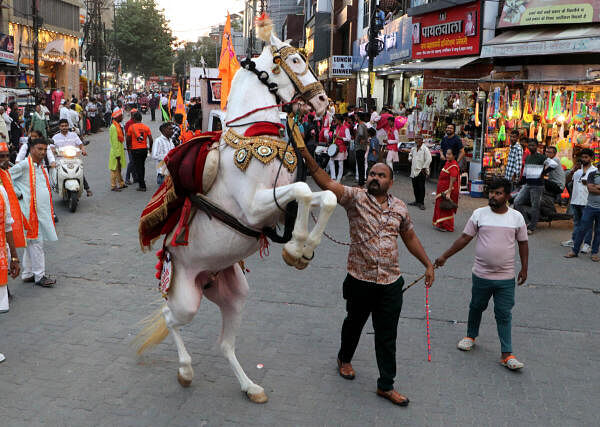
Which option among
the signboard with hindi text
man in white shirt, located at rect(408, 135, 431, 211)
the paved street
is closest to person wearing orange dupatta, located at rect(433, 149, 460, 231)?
man in white shirt, located at rect(408, 135, 431, 211)

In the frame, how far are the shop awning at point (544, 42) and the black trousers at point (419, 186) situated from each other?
388 cm

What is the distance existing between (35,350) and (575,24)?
1248 cm

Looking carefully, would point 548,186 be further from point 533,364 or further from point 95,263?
point 95,263

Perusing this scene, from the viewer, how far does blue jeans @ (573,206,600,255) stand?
9.00 metres

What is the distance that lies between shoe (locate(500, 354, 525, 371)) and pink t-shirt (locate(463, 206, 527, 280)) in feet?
2.33

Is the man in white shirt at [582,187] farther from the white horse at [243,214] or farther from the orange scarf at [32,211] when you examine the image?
the orange scarf at [32,211]

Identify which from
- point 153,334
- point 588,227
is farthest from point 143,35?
point 153,334

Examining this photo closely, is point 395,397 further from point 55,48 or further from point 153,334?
point 55,48

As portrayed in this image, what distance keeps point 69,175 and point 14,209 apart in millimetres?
5864

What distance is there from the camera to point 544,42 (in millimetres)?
12906

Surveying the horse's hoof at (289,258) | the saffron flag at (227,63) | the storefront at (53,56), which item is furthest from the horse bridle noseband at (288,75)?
the storefront at (53,56)

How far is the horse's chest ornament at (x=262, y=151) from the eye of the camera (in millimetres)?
3865

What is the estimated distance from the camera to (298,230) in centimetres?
356

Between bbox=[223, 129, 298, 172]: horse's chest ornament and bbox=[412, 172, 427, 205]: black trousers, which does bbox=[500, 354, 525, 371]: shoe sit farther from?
bbox=[412, 172, 427, 205]: black trousers
